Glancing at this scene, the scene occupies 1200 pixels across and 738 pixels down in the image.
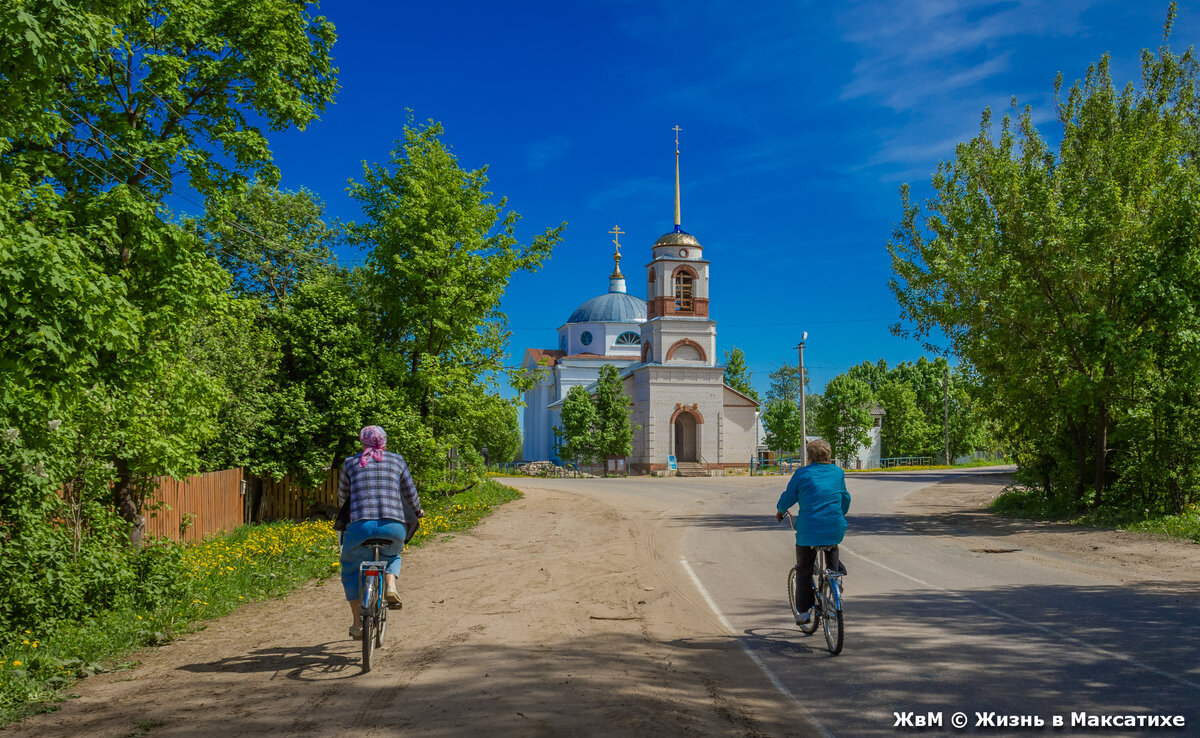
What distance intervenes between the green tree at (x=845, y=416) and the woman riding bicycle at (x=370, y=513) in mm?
60426

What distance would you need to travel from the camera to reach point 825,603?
7.39 m

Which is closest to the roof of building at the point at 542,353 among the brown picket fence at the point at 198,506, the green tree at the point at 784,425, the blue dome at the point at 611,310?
the blue dome at the point at 611,310

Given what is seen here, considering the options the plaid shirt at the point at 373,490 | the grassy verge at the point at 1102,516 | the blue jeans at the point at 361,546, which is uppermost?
the plaid shirt at the point at 373,490

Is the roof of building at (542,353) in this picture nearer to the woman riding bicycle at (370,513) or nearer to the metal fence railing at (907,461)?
the metal fence railing at (907,461)

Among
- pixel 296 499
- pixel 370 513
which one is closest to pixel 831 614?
pixel 370 513

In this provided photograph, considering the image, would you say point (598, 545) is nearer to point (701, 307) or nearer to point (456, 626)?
point (456, 626)

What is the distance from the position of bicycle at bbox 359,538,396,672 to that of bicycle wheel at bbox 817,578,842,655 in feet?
12.7

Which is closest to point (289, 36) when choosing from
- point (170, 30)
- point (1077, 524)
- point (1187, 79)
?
point (170, 30)

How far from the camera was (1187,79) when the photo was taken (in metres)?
21.3

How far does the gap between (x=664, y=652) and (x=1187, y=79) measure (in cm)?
2251

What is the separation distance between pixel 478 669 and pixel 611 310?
78424mm

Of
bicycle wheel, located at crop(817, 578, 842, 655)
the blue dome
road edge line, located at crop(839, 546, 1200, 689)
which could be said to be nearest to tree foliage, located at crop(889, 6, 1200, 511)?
road edge line, located at crop(839, 546, 1200, 689)

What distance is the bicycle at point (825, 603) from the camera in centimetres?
709

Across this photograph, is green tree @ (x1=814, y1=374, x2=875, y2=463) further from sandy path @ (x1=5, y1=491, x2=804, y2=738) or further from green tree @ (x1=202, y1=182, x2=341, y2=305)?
sandy path @ (x1=5, y1=491, x2=804, y2=738)
